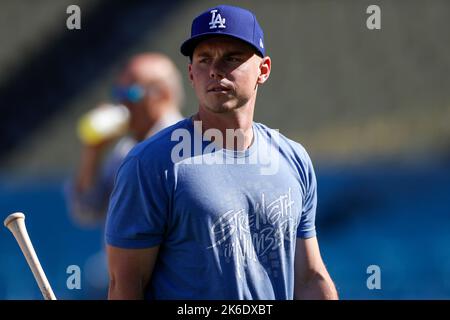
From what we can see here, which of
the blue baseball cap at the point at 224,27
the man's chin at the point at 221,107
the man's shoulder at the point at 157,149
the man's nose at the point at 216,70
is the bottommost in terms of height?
the man's shoulder at the point at 157,149

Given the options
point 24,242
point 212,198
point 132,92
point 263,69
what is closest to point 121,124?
point 132,92

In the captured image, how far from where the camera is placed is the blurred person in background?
468cm

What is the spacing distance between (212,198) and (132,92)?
251 cm

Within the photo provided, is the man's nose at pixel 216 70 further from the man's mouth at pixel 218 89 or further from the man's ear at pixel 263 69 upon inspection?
the man's ear at pixel 263 69

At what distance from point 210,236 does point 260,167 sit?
25 centimetres

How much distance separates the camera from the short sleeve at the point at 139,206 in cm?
233

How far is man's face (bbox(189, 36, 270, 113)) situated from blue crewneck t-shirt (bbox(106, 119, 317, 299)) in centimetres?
10

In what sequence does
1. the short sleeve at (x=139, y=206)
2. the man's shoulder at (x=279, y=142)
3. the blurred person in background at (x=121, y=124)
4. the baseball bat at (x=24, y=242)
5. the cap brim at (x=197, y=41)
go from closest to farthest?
the short sleeve at (x=139, y=206) < the cap brim at (x=197, y=41) < the man's shoulder at (x=279, y=142) < the baseball bat at (x=24, y=242) < the blurred person in background at (x=121, y=124)

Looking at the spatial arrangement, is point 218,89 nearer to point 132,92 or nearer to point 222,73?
point 222,73

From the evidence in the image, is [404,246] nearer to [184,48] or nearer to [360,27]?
[360,27]

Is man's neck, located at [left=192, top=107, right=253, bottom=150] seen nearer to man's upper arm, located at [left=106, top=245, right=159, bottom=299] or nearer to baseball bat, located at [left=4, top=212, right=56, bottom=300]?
man's upper arm, located at [left=106, top=245, right=159, bottom=299]

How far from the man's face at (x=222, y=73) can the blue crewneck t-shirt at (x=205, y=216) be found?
0.33ft

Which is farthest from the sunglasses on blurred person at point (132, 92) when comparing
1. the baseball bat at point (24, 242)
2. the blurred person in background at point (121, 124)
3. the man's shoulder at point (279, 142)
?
the man's shoulder at point (279, 142)
